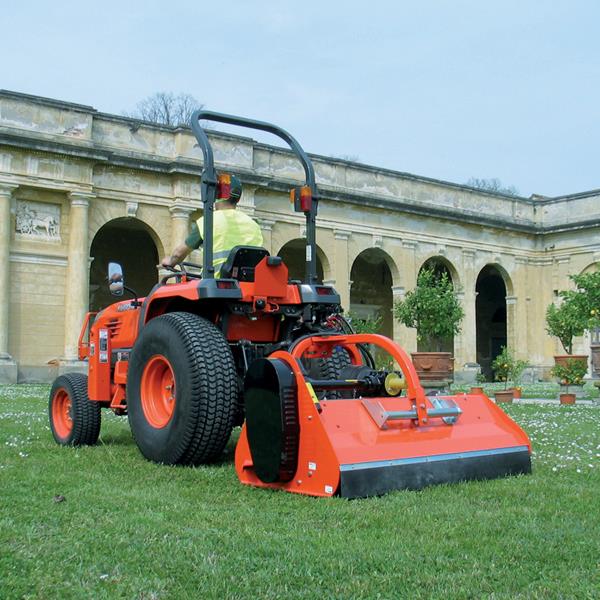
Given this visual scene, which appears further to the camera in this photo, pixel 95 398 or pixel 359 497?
pixel 95 398

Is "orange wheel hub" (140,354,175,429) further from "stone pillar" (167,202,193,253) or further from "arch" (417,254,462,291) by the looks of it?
"arch" (417,254,462,291)

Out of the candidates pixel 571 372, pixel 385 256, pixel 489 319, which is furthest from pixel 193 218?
pixel 489 319

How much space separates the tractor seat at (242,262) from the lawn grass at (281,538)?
4.69 feet

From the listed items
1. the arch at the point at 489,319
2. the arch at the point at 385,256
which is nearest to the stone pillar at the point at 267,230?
the arch at the point at 385,256

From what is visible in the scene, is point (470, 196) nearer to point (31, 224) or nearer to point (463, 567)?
point (31, 224)

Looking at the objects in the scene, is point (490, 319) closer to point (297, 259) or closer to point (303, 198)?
point (297, 259)

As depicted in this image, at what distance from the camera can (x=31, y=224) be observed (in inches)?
837

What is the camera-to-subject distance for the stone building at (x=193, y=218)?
2098cm

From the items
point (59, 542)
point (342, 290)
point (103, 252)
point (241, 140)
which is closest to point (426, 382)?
point (342, 290)

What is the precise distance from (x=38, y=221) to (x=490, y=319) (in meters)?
24.5

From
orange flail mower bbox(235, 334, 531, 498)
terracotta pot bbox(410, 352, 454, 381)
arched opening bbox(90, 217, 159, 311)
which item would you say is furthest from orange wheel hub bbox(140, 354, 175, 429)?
arched opening bbox(90, 217, 159, 311)

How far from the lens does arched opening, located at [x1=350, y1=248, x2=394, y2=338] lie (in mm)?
33094

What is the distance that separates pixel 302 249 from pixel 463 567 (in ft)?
89.9

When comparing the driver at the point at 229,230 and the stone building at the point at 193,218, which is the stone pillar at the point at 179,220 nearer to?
the stone building at the point at 193,218
